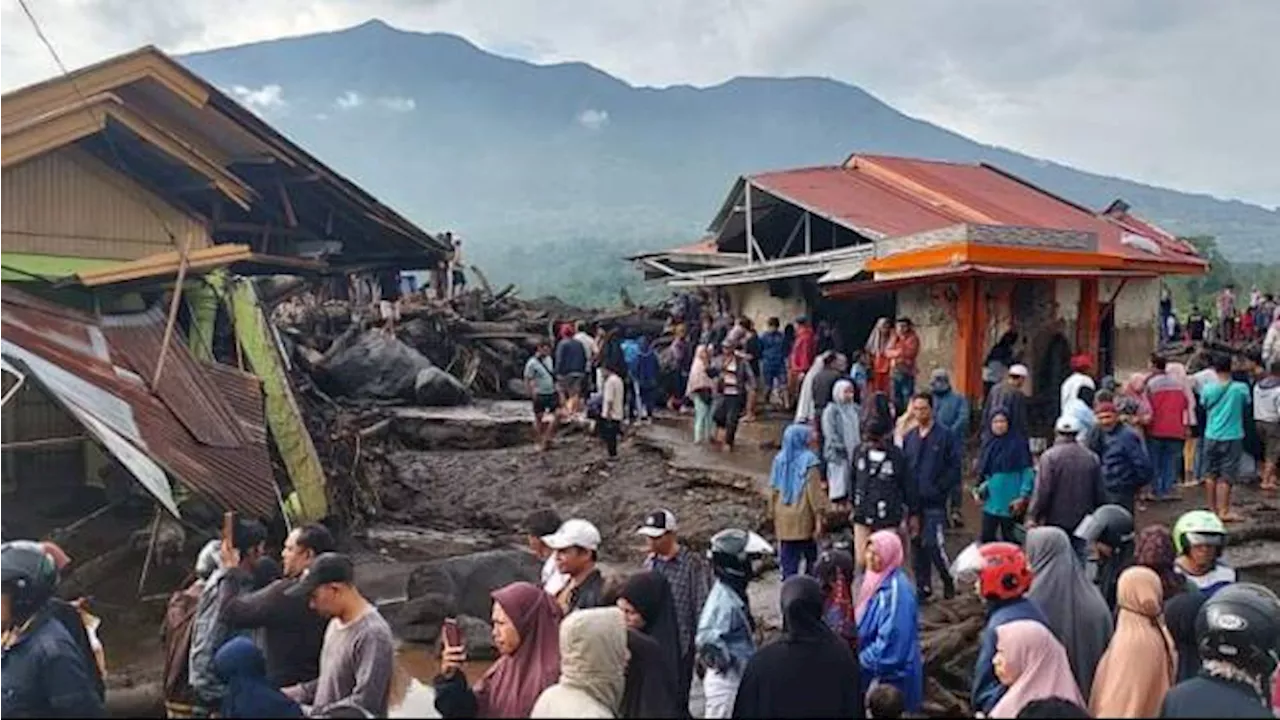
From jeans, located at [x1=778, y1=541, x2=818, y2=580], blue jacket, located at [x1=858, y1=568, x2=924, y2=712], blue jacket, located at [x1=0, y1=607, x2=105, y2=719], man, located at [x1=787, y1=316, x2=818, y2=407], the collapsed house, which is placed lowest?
jeans, located at [x1=778, y1=541, x2=818, y2=580]

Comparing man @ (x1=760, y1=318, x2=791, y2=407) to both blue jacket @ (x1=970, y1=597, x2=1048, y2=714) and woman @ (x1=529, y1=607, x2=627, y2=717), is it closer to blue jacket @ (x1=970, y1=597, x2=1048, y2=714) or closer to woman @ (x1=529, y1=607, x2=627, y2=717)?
blue jacket @ (x1=970, y1=597, x2=1048, y2=714)

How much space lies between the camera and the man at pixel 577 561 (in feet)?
18.8

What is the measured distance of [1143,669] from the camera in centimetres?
464

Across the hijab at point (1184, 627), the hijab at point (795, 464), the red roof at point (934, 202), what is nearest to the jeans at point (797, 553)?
the hijab at point (795, 464)

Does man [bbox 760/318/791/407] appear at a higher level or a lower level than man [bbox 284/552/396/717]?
higher

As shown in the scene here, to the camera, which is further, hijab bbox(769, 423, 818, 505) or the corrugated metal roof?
hijab bbox(769, 423, 818, 505)

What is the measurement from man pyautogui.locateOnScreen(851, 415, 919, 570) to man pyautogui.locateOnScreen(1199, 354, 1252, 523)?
468 cm

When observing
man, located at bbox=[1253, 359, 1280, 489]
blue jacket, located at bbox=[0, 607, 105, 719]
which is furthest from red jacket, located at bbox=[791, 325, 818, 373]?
blue jacket, located at bbox=[0, 607, 105, 719]

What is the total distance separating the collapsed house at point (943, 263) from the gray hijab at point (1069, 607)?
889 centimetres

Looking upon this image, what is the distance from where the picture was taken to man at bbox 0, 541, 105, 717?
170 inches

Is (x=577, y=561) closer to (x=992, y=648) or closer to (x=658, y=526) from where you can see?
(x=658, y=526)

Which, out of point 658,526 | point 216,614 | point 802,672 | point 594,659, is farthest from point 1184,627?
point 216,614

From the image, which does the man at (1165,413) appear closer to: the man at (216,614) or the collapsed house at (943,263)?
the collapsed house at (943,263)

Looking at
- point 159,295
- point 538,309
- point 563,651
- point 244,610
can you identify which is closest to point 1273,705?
point 563,651
